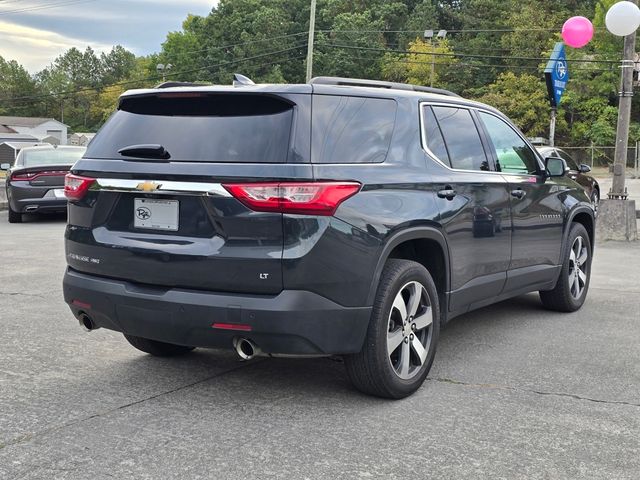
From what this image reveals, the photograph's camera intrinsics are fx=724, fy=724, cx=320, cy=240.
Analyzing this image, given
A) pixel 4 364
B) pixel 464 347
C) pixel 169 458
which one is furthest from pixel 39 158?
pixel 169 458

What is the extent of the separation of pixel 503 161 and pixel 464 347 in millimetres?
1422

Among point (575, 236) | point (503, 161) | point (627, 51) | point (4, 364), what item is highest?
point (627, 51)

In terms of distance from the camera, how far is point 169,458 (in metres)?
3.25

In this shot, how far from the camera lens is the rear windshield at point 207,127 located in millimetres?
3695

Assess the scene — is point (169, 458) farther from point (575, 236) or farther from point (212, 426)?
point (575, 236)

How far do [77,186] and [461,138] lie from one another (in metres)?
2.53

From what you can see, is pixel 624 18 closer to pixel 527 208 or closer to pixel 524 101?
pixel 527 208

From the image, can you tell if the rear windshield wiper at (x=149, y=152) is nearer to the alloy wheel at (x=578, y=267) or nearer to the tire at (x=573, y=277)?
the tire at (x=573, y=277)

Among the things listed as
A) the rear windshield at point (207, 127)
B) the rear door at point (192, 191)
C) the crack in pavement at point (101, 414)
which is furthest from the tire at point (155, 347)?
the rear windshield at point (207, 127)

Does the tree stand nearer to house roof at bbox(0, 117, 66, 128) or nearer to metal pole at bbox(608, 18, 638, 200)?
metal pole at bbox(608, 18, 638, 200)

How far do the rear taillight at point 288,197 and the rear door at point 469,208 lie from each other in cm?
111

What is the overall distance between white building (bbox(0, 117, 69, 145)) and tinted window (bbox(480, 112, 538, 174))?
106 metres

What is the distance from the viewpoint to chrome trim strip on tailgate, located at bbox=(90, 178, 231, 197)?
3.64m

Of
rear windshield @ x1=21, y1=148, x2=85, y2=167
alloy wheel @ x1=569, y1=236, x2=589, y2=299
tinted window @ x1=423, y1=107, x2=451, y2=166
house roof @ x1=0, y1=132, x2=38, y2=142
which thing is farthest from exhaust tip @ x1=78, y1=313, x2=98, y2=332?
house roof @ x1=0, y1=132, x2=38, y2=142
